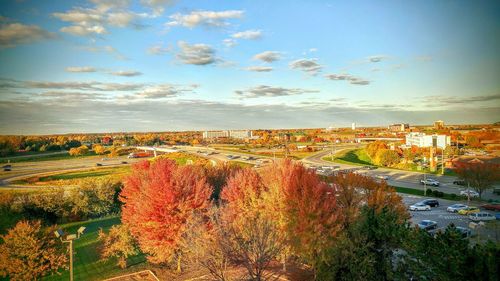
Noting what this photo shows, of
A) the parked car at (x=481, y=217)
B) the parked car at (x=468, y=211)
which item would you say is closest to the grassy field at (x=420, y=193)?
the parked car at (x=468, y=211)

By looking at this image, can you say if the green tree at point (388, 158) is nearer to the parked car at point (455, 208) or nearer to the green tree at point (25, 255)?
the parked car at point (455, 208)

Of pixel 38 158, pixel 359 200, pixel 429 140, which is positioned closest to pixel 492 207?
pixel 359 200

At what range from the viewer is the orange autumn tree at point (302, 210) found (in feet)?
67.3

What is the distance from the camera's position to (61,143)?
78938 mm

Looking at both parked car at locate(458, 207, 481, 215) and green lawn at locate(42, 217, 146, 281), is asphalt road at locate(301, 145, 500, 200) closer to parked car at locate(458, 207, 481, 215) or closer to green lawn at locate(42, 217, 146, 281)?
parked car at locate(458, 207, 481, 215)

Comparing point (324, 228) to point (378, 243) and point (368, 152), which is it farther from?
point (368, 152)

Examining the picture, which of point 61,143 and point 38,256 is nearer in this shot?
point 38,256

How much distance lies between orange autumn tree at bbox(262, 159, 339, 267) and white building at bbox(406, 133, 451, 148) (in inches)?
2370

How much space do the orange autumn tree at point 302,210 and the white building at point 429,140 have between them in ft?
197

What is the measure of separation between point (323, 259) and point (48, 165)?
6651 centimetres

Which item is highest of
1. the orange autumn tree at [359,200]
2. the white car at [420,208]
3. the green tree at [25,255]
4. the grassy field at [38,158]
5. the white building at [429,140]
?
the white building at [429,140]

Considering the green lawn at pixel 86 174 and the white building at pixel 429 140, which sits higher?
the white building at pixel 429 140

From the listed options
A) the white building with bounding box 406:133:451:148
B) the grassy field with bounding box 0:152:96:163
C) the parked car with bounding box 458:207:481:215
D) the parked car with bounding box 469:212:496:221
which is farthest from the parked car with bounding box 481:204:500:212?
the grassy field with bounding box 0:152:96:163

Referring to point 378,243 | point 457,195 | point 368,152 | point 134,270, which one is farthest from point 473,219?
point 368,152
